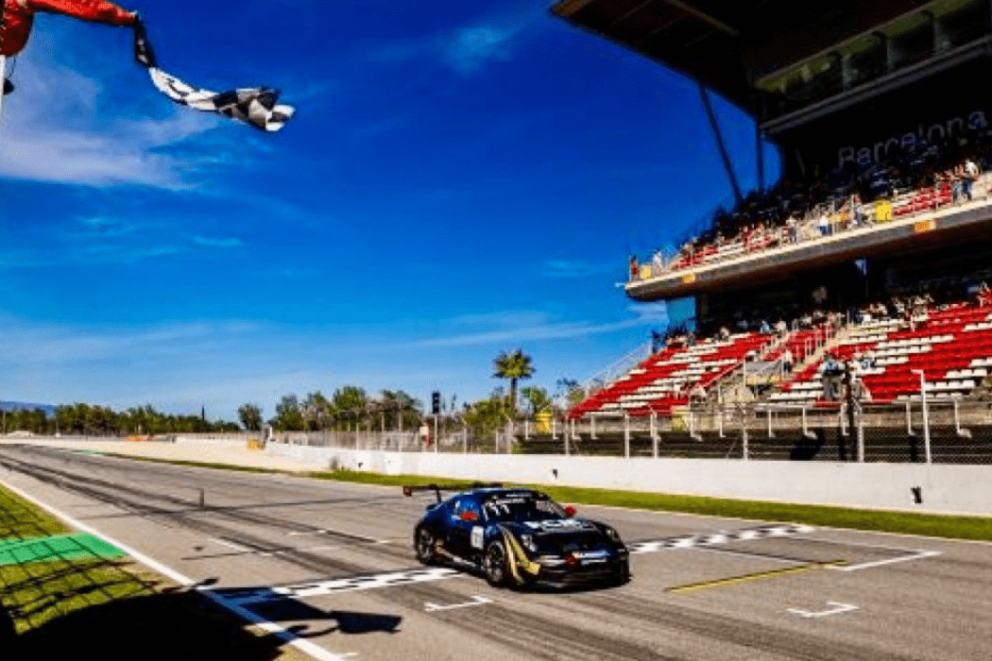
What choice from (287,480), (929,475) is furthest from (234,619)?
(287,480)

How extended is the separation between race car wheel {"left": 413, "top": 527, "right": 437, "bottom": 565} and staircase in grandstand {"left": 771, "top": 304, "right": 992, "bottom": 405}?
16.4 meters

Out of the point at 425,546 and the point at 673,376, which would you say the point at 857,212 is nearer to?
the point at 673,376

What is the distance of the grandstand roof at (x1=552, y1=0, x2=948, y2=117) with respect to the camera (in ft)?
137

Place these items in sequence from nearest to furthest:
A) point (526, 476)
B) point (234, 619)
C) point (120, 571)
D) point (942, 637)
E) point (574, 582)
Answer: point (942, 637) < point (234, 619) < point (574, 582) < point (120, 571) < point (526, 476)

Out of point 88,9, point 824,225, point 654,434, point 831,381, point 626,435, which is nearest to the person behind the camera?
point 88,9

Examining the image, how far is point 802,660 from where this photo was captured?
8.63 m

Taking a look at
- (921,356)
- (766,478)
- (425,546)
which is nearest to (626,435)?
(766,478)

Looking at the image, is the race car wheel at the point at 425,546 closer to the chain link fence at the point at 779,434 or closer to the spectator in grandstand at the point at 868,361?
the chain link fence at the point at 779,434

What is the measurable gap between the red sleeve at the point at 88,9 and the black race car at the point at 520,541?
28.1 ft

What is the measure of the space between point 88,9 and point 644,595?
9.92 meters

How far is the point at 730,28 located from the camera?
1780 inches

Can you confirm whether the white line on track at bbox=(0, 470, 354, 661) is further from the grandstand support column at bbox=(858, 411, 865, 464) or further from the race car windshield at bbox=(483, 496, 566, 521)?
the grandstand support column at bbox=(858, 411, 865, 464)

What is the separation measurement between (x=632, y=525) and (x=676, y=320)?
1209 inches

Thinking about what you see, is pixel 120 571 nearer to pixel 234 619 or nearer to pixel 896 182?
pixel 234 619
